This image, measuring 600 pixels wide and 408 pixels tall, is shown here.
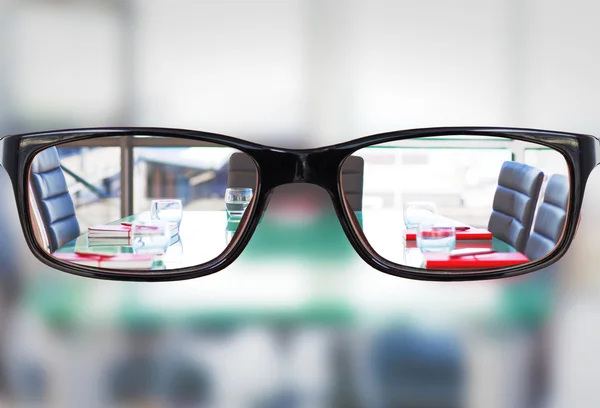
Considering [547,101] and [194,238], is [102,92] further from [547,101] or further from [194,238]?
[547,101]

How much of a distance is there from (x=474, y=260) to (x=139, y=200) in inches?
10.1

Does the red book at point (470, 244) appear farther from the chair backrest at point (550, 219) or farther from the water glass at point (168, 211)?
the water glass at point (168, 211)

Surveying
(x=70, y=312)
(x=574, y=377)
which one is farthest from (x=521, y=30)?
(x=70, y=312)

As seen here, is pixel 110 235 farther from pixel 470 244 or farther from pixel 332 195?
pixel 470 244

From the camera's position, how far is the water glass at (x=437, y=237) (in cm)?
37

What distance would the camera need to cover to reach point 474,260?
1.25 feet

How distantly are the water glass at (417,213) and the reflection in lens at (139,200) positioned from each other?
0.12 meters

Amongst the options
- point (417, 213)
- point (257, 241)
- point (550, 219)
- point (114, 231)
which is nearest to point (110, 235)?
point (114, 231)

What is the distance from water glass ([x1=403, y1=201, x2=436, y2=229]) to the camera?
37 centimetres

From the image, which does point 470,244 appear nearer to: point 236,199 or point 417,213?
point 417,213

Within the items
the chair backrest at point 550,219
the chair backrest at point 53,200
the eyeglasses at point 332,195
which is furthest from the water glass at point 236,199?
the chair backrest at point 550,219

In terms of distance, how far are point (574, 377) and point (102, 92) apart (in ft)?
1.46

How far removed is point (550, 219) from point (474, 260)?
0.23ft

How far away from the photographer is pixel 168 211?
372 millimetres
